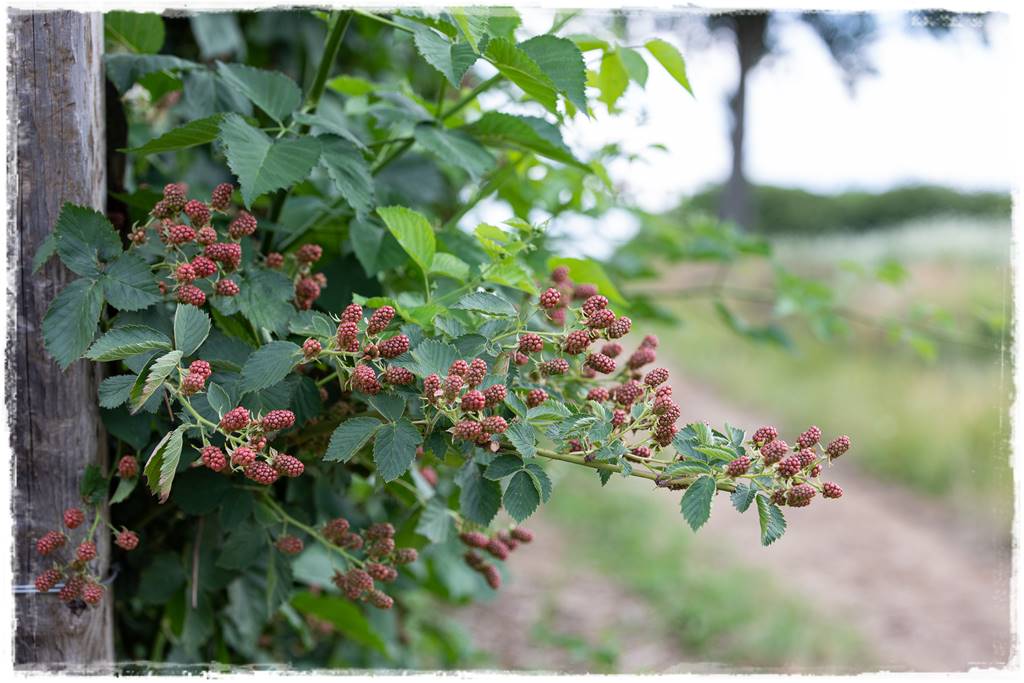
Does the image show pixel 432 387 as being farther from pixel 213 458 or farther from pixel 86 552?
pixel 86 552

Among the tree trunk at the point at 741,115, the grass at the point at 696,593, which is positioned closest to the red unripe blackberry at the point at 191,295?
the grass at the point at 696,593

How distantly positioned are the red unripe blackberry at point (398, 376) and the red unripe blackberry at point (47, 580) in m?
0.49

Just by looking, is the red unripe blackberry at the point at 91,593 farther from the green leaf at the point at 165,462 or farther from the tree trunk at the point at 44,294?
the green leaf at the point at 165,462

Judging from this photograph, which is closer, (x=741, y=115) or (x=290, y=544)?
(x=290, y=544)

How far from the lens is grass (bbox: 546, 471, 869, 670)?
3672 millimetres

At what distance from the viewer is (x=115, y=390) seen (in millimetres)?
918

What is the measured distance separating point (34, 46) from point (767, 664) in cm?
350

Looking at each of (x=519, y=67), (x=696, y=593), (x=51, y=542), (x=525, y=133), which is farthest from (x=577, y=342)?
(x=696, y=593)

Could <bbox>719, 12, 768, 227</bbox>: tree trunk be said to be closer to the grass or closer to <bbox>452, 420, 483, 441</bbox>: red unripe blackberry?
the grass

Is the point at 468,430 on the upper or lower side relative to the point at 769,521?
upper

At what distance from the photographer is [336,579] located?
1098 mm

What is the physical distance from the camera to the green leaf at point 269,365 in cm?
89

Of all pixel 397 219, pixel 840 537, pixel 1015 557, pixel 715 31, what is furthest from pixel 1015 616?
pixel 715 31

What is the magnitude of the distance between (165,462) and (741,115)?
1558 centimetres
